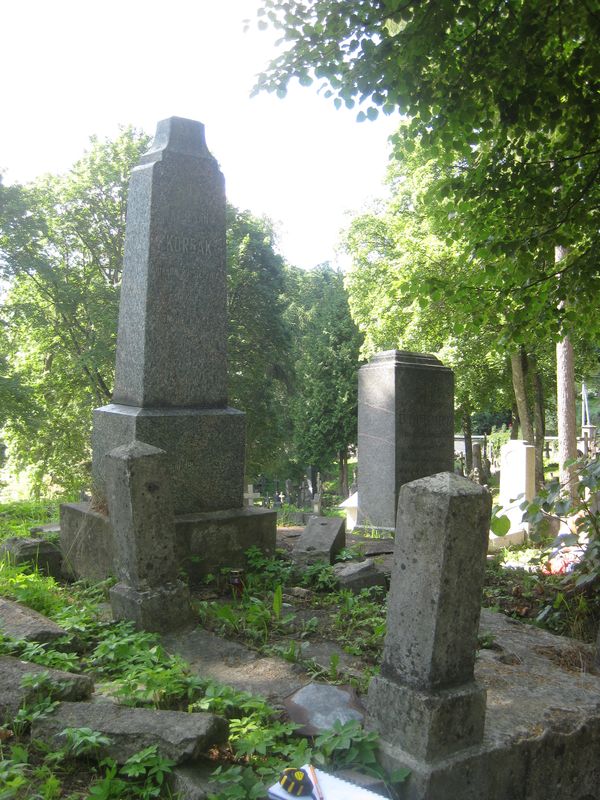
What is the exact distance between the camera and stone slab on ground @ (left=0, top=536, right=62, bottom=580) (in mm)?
5253

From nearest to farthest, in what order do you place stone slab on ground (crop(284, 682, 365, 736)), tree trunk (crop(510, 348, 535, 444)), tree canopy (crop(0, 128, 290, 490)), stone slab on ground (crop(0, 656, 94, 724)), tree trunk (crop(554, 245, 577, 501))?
stone slab on ground (crop(0, 656, 94, 724)) < stone slab on ground (crop(284, 682, 365, 736)) < tree trunk (crop(554, 245, 577, 501)) < tree canopy (crop(0, 128, 290, 490)) < tree trunk (crop(510, 348, 535, 444))

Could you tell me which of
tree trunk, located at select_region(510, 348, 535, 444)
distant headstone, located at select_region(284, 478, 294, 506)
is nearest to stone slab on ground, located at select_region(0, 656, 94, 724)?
tree trunk, located at select_region(510, 348, 535, 444)

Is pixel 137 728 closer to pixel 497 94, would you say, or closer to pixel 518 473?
pixel 497 94

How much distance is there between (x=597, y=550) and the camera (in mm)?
4414

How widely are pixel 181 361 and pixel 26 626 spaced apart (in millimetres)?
2553

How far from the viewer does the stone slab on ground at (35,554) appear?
5.25m

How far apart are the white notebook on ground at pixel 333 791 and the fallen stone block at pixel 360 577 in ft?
8.71

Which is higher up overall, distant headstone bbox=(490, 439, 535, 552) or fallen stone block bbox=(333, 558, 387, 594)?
distant headstone bbox=(490, 439, 535, 552)

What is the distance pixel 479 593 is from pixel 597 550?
2138mm

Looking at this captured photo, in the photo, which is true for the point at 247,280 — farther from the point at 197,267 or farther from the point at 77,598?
the point at 77,598

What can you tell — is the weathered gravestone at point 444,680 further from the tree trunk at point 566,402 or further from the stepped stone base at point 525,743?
the tree trunk at point 566,402

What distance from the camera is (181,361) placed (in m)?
5.50

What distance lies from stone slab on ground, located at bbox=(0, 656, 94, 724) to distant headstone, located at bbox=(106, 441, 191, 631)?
3.23 feet

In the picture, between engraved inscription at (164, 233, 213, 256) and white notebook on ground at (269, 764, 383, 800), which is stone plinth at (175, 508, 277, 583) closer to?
engraved inscription at (164, 233, 213, 256)
